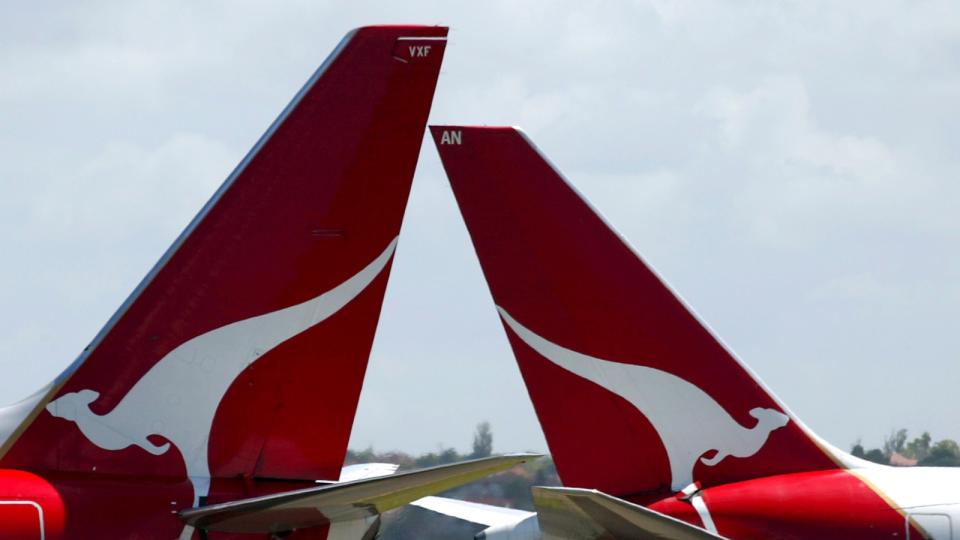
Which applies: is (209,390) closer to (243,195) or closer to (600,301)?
(243,195)

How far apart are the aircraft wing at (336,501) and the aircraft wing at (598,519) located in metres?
0.53

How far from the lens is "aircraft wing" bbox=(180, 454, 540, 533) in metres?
Result: 10.9

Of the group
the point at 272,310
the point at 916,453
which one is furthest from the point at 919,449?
the point at 272,310

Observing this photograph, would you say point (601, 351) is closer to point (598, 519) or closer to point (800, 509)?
point (800, 509)

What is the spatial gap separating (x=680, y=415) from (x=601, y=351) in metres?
0.88

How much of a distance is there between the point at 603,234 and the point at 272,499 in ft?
14.1

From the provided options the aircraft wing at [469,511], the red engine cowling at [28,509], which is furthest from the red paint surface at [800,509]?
the red engine cowling at [28,509]

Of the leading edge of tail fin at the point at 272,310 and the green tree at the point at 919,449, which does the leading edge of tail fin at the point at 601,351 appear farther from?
the green tree at the point at 919,449

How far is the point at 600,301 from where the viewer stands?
1417cm

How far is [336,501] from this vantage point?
11.2m

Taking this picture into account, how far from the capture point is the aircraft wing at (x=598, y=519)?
11.0 meters

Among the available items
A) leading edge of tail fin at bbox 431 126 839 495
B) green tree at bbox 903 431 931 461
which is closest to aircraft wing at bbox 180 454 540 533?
leading edge of tail fin at bbox 431 126 839 495

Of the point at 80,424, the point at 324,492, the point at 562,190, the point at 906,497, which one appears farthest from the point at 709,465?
the point at 80,424

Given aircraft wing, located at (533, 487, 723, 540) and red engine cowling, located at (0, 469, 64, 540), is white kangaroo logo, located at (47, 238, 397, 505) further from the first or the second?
aircraft wing, located at (533, 487, 723, 540)
